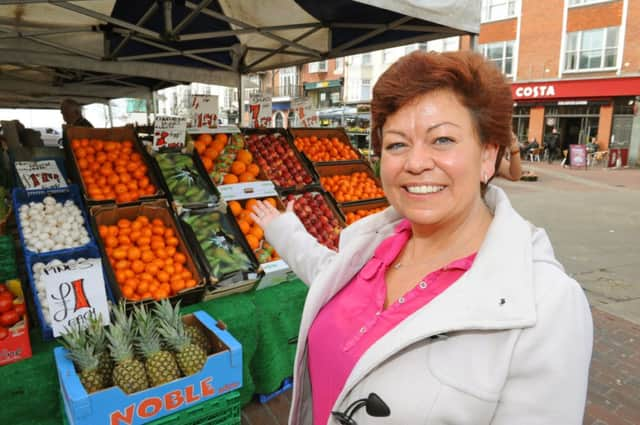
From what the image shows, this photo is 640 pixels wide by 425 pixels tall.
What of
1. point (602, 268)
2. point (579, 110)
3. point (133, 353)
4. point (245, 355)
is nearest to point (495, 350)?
point (133, 353)

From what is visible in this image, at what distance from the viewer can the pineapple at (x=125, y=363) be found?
75.4 inches

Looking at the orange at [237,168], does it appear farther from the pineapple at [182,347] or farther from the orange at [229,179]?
the pineapple at [182,347]

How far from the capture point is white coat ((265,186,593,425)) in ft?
3.18

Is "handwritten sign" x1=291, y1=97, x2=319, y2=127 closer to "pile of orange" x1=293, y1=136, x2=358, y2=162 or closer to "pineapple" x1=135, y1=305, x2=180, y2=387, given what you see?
"pile of orange" x1=293, y1=136, x2=358, y2=162

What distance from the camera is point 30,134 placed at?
18.4 ft

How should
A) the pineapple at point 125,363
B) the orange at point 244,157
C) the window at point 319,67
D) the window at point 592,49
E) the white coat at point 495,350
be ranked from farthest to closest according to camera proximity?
the window at point 319,67 < the window at point 592,49 < the orange at point 244,157 < the pineapple at point 125,363 < the white coat at point 495,350

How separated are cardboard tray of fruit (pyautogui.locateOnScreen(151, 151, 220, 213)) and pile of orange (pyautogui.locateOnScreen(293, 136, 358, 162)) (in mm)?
1335

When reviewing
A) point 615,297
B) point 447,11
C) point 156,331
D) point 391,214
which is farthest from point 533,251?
point 615,297

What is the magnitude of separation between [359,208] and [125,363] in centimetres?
282

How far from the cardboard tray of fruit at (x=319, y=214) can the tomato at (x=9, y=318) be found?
80.4 inches

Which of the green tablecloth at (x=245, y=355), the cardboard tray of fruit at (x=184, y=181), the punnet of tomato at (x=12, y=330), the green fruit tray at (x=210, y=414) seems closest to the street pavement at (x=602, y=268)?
the green tablecloth at (x=245, y=355)

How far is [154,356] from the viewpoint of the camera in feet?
6.74

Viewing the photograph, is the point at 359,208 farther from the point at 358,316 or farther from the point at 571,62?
the point at 571,62

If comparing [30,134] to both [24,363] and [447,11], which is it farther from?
[447,11]
